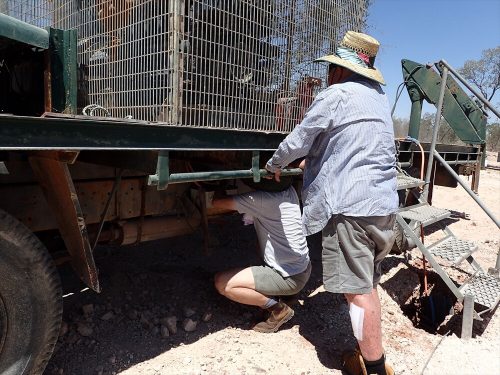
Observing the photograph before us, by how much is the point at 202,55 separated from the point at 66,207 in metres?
1.67

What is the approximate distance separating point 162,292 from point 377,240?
1876 mm

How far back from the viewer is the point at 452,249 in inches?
173

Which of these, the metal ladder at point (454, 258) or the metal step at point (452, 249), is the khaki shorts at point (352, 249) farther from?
the metal step at point (452, 249)

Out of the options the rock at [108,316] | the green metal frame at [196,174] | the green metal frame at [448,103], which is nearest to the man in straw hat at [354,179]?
the green metal frame at [196,174]

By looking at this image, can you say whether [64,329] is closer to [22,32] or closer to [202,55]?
[22,32]

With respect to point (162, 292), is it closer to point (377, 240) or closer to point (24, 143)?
point (377, 240)

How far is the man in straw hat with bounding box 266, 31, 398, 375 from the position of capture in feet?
8.22

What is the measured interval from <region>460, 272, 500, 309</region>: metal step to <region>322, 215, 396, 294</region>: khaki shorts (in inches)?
66.0

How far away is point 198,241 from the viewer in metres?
4.73

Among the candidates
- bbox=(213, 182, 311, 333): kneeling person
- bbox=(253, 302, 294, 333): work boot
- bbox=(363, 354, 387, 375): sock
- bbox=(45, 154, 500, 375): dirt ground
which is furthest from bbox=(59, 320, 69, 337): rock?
bbox=(363, 354, 387, 375): sock

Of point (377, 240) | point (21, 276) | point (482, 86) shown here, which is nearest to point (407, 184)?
point (377, 240)

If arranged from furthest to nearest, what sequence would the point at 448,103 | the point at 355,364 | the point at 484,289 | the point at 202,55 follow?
the point at 448,103 → the point at 484,289 → the point at 202,55 → the point at 355,364

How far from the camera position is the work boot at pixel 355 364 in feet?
8.79

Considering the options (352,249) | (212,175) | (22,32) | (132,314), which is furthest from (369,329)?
(22,32)
